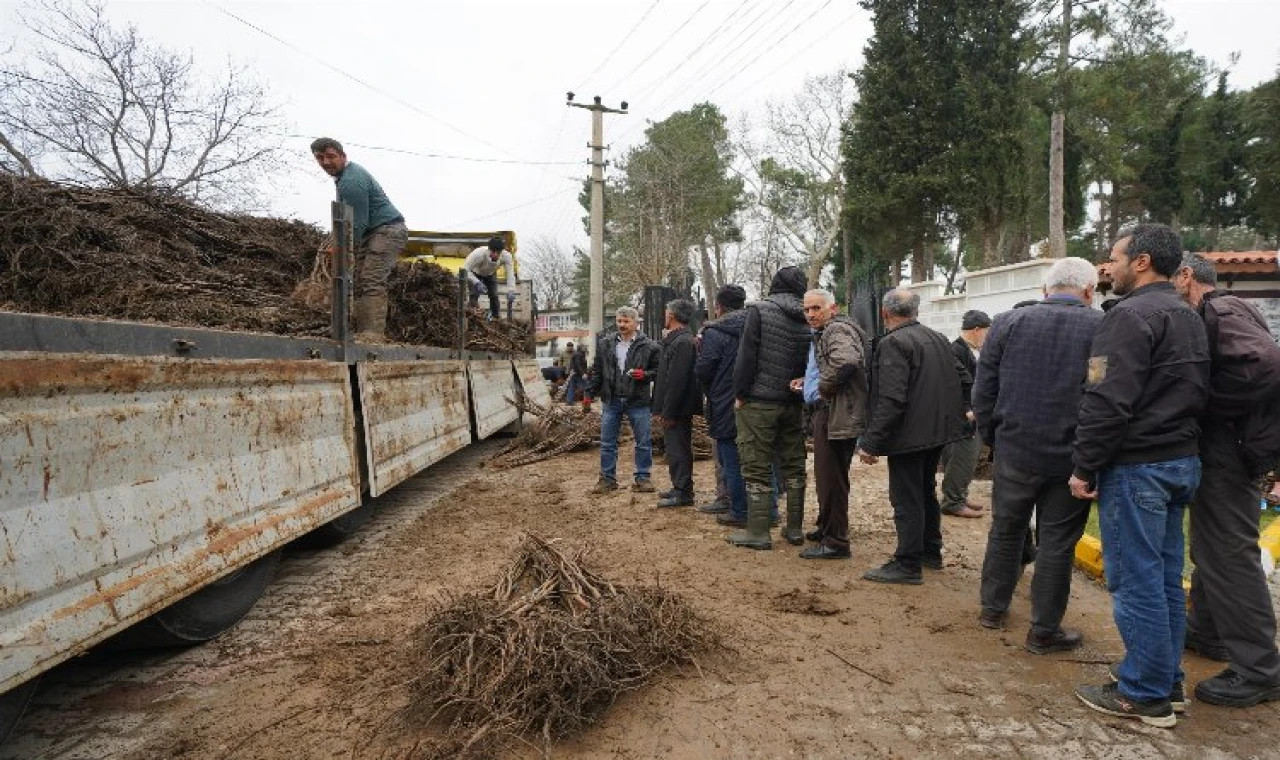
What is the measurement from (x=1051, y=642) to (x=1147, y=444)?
1.17 m

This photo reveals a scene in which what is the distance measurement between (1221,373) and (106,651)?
15.6ft

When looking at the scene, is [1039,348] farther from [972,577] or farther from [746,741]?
[746,741]

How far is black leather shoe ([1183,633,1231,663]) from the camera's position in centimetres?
315

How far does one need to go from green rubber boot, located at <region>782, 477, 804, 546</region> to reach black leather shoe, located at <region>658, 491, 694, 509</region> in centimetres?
138

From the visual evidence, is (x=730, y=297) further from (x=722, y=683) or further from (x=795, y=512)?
(x=722, y=683)

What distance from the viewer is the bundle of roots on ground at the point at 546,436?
8720 mm

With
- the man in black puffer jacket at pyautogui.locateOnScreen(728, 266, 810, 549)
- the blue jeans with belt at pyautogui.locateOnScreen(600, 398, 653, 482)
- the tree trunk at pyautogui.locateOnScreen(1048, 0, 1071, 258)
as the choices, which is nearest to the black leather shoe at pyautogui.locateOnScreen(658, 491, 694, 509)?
the blue jeans with belt at pyautogui.locateOnScreen(600, 398, 653, 482)

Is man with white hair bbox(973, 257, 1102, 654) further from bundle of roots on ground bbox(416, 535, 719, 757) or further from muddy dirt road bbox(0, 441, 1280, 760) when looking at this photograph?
bundle of roots on ground bbox(416, 535, 719, 757)

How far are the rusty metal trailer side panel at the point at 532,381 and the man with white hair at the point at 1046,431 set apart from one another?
739cm

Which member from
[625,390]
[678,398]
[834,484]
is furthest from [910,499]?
[625,390]

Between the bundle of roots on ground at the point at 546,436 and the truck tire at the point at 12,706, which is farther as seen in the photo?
the bundle of roots on ground at the point at 546,436

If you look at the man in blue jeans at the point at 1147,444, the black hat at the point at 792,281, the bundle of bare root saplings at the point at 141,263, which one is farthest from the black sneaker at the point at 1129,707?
the bundle of bare root saplings at the point at 141,263

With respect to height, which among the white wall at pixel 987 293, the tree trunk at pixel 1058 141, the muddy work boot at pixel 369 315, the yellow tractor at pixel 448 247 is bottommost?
the muddy work boot at pixel 369 315

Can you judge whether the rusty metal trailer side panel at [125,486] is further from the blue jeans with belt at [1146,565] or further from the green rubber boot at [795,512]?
the blue jeans with belt at [1146,565]
